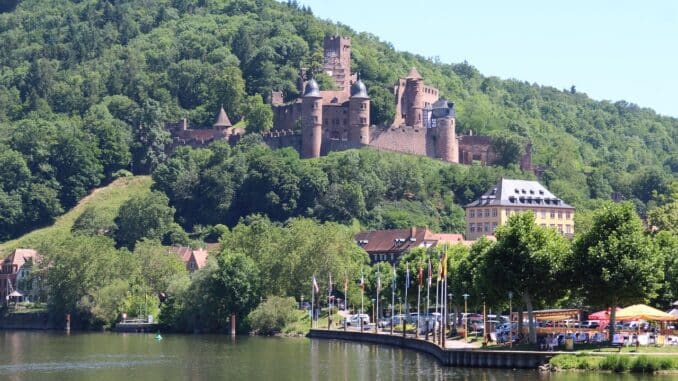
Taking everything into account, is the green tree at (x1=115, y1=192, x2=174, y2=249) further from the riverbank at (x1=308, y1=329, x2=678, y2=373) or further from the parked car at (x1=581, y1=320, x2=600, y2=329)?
the parked car at (x1=581, y1=320, x2=600, y2=329)

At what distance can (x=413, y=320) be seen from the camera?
12231 cm

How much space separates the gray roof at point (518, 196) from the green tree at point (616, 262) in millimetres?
87988

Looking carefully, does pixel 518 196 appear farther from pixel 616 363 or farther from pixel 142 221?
pixel 616 363

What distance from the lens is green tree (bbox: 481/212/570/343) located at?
86.0m

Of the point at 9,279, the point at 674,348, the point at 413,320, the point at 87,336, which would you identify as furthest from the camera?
the point at 9,279

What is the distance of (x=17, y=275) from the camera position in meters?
182

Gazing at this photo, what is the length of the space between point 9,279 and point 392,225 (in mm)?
48485

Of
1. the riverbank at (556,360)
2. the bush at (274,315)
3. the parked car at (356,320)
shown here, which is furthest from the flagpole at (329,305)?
the riverbank at (556,360)

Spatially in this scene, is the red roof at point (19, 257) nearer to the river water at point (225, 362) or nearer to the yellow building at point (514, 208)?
the yellow building at point (514, 208)

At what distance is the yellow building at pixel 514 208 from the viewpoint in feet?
566

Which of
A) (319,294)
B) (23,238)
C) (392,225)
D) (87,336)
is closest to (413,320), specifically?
(319,294)

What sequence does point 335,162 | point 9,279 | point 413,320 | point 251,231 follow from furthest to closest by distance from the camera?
point 335,162 < point 9,279 < point 251,231 < point 413,320

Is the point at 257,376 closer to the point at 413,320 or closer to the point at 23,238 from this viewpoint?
the point at 413,320

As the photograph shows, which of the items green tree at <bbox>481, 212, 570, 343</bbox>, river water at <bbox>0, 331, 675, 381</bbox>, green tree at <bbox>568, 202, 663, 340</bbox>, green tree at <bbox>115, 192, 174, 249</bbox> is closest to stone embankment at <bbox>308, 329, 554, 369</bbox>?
river water at <bbox>0, 331, 675, 381</bbox>
